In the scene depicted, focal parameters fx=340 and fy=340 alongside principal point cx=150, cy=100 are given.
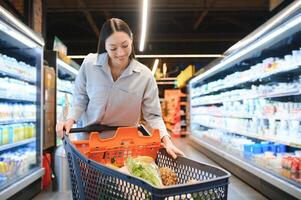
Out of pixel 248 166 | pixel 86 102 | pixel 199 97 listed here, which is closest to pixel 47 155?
pixel 248 166

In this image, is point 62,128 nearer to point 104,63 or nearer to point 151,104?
point 104,63

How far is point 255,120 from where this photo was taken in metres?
5.54

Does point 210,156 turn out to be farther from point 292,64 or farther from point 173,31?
point 173,31

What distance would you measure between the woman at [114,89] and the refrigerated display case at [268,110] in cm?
245

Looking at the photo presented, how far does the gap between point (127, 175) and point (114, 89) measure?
0.86 m

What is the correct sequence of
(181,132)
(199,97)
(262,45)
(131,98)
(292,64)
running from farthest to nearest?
(181,132) < (199,97) < (262,45) < (292,64) < (131,98)

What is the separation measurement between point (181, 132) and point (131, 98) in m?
13.9

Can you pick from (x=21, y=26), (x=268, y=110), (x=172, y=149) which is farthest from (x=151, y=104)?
(x=268, y=110)

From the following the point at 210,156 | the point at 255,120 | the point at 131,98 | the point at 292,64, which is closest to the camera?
the point at 131,98

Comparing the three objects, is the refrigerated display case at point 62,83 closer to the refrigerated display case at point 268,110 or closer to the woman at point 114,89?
the refrigerated display case at point 268,110

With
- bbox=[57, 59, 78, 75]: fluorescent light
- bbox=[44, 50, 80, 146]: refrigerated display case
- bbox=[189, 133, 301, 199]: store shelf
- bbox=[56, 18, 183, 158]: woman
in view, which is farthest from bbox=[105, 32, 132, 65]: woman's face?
bbox=[57, 59, 78, 75]: fluorescent light

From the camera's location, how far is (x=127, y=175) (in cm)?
100

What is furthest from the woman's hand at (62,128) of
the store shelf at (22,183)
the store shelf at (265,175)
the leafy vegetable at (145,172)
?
the store shelf at (265,175)

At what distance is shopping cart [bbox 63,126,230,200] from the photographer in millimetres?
975
